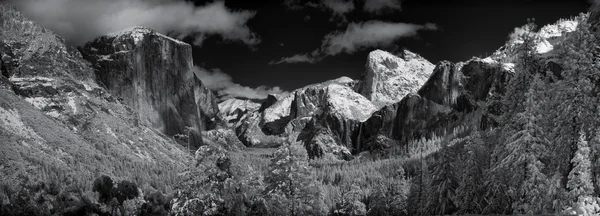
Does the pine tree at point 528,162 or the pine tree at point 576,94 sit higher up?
the pine tree at point 576,94

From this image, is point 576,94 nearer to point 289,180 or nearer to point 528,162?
point 528,162

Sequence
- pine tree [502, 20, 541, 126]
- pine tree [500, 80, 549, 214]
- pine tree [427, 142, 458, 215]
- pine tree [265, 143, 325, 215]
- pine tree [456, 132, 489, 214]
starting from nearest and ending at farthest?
pine tree [500, 80, 549, 214] < pine tree [502, 20, 541, 126] < pine tree [456, 132, 489, 214] < pine tree [265, 143, 325, 215] < pine tree [427, 142, 458, 215]

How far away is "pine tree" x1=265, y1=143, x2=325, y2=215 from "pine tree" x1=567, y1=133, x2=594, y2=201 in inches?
790

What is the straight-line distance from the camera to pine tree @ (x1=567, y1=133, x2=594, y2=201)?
25375 mm

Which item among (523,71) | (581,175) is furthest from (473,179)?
(581,175)

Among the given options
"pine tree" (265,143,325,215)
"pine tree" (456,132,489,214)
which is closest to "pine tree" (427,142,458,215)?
"pine tree" (456,132,489,214)

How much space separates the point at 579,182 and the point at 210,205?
2256 centimetres

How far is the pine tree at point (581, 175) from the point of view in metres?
25.4

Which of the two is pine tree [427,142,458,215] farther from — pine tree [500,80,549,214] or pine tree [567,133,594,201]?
pine tree [567,133,594,201]

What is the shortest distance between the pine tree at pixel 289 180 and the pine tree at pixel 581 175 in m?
20.1

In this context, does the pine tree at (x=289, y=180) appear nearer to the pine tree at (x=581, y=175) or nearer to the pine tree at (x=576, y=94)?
the pine tree at (x=576, y=94)

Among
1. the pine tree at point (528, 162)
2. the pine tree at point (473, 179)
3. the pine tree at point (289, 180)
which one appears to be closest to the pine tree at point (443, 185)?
the pine tree at point (473, 179)

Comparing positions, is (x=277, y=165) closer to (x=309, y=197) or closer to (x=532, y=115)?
(x=309, y=197)

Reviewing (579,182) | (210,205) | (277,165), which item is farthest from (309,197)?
(579,182)
